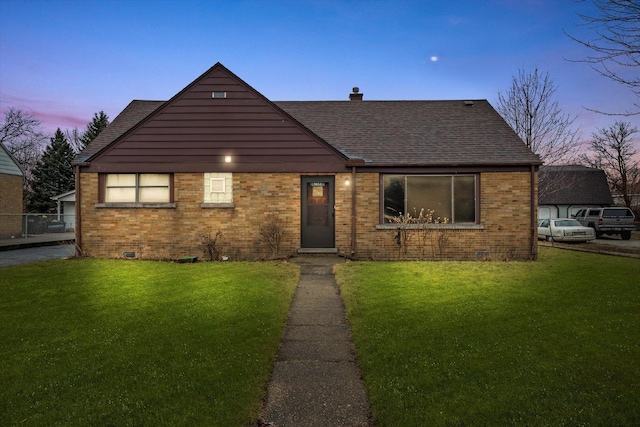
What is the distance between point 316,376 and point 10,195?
2878 cm

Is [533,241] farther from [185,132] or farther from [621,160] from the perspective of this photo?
[621,160]

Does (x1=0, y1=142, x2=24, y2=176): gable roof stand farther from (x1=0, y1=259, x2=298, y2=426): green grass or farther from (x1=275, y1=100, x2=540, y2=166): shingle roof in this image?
(x1=0, y1=259, x2=298, y2=426): green grass

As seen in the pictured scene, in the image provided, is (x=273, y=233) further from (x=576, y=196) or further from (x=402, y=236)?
(x=576, y=196)

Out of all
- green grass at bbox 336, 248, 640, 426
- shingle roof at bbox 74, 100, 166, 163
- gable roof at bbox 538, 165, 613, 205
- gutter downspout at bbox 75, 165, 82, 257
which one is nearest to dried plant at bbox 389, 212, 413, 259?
green grass at bbox 336, 248, 640, 426

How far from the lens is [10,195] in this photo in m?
24.3

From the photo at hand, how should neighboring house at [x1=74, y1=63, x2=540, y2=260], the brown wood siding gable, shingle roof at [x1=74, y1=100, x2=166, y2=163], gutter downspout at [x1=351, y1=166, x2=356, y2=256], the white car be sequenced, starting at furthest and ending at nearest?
the white car → shingle roof at [x1=74, y1=100, x2=166, y2=163] → the brown wood siding gable → neighboring house at [x1=74, y1=63, x2=540, y2=260] → gutter downspout at [x1=351, y1=166, x2=356, y2=256]

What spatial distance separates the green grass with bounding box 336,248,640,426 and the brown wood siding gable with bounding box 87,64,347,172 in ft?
17.7

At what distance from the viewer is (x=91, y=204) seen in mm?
12344

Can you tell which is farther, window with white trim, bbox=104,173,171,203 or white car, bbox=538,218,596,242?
white car, bbox=538,218,596,242

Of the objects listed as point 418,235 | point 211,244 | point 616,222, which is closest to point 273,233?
point 211,244

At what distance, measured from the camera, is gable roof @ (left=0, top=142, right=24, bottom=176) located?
23.8m

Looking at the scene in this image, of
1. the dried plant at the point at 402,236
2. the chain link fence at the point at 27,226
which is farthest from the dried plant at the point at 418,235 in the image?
the chain link fence at the point at 27,226

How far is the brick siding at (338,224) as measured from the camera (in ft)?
39.6

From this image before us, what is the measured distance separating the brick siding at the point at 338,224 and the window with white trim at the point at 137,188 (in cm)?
52
